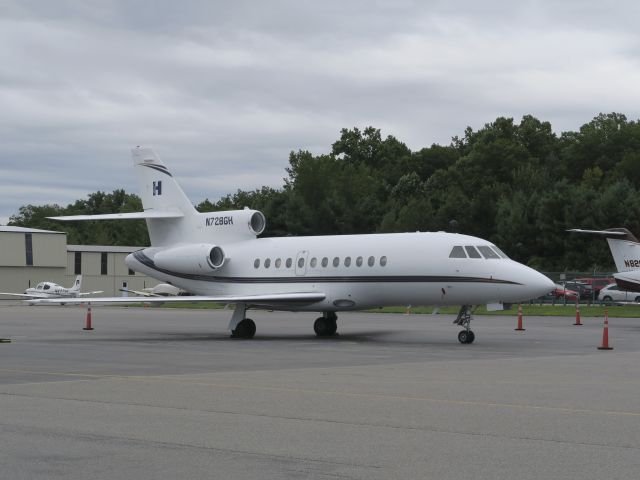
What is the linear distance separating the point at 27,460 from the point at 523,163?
89.3 meters

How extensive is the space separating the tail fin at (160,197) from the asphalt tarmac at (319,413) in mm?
9221

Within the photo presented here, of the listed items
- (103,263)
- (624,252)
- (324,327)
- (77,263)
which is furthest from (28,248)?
(324,327)

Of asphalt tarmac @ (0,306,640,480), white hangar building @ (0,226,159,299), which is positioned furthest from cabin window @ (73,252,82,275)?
asphalt tarmac @ (0,306,640,480)

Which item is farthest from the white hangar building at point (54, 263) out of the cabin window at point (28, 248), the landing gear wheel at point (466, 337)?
the landing gear wheel at point (466, 337)

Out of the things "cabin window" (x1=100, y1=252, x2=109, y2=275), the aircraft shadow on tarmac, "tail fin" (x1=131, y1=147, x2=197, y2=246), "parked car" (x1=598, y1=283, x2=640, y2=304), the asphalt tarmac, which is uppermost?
"tail fin" (x1=131, y1=147, x2=197, y2=246)

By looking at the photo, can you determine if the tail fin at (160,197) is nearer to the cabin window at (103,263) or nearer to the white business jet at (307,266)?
the white business jet at (307,266)

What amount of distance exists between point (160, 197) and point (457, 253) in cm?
1085

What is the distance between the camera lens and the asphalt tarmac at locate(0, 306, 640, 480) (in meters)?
8.19

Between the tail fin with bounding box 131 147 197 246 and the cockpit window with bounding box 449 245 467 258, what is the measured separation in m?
9.45

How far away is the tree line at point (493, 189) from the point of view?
7388 centimetres

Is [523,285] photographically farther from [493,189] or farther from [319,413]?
[493,189]

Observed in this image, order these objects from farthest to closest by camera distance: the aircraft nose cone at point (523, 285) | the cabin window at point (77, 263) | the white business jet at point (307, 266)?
the cabin window at point (77, 263) → the white business jet at point (307, 266) → the aircraft nose cone at point (523, 285)

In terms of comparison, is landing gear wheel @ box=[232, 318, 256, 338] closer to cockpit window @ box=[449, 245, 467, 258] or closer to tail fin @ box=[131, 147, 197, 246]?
tail fin @ box=[131, 147, 197, 246]

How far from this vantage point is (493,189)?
8569 centimetres
